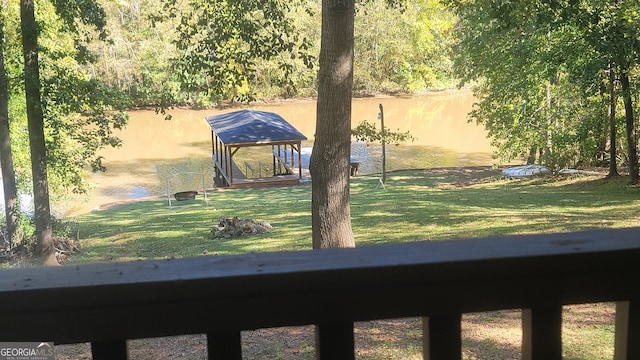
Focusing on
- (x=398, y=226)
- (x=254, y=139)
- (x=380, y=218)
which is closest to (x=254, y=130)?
(x=254, y=139)

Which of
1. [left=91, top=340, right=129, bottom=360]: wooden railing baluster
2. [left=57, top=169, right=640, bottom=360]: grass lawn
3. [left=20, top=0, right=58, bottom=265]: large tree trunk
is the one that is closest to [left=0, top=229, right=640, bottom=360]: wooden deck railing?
[left=91, top=340, right=129, bottom=360]: wooden railing baluster

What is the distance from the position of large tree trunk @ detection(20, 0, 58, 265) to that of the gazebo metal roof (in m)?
13.4

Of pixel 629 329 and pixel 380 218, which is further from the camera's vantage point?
pixel 380 218

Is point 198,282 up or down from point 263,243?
up

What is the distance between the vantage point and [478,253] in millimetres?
1257

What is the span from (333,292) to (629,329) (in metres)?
0.66

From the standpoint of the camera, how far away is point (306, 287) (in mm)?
1194

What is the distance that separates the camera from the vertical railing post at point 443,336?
127 centimetres

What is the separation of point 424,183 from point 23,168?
14608mm

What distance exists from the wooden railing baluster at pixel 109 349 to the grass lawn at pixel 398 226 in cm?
389

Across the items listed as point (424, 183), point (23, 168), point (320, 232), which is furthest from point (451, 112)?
point (320, 232)

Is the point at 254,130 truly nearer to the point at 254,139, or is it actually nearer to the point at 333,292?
the point at 254,139

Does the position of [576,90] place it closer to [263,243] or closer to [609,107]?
[609,107]

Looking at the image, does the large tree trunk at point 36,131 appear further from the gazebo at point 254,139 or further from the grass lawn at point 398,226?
the gazebo at point 254,139
